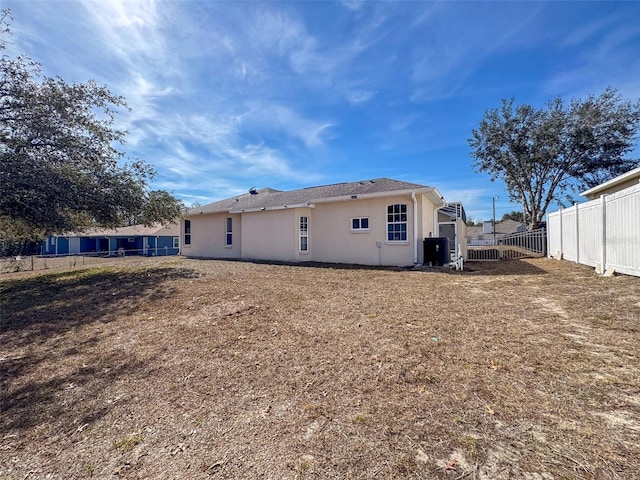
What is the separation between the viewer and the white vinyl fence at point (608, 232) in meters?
6.04

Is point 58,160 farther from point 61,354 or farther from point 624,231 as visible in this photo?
point 624,231

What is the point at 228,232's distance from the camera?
16.6 meters

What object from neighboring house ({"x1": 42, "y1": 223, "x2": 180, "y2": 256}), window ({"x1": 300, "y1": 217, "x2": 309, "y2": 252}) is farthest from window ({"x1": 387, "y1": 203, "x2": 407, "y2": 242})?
neighboring house ({"x1": 42, "y1": 223, "x2": 180, "y2": 256})

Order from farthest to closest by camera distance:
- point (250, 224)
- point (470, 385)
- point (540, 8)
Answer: point (250, 224)
point (540, 8)
point (470, 385)

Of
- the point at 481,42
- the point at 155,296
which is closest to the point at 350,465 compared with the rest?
the point at 155,296

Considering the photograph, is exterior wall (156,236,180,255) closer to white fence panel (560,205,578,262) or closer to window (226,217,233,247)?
window (226,217,233,247)

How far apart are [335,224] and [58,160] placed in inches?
372

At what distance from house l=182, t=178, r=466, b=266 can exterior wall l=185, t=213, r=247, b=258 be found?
0.05 metres

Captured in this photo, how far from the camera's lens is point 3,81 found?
8266 millimetres

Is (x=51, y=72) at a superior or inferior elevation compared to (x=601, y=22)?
inferior

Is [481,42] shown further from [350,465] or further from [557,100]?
[557,100]

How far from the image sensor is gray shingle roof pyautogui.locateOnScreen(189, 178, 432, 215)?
12.2m

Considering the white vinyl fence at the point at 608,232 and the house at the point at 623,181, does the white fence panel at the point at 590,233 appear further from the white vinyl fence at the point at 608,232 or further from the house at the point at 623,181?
the house at the point at 623,181

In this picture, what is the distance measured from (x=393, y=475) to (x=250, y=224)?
45.8 feet
